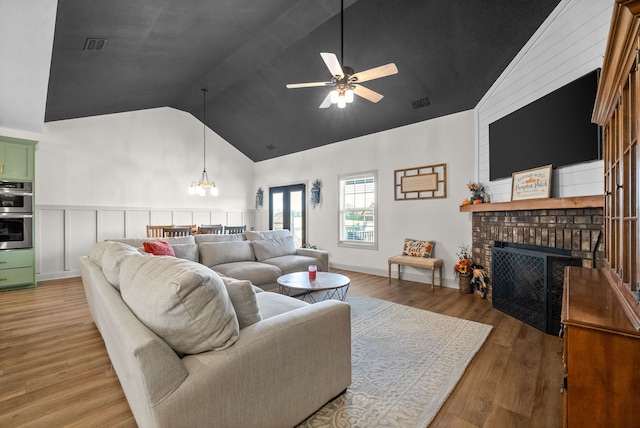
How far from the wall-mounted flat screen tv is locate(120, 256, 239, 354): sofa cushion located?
3351 millimetres

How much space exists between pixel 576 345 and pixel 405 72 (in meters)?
3.95

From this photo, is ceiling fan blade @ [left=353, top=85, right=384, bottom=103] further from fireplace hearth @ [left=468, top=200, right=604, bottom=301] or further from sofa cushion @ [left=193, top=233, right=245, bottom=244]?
sofa cushion @ [left=193, top=233, right=245, bottom=244]

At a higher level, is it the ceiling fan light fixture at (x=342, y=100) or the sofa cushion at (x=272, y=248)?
the ceiling fan light fixture at (x=342, y=100)

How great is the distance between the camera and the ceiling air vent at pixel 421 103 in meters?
4.54

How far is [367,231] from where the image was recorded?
597 cm

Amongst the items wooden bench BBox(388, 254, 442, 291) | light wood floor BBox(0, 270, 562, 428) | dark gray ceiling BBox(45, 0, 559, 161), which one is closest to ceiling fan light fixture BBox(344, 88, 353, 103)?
dark gray ceiling BBox(45, 0, 559, 161)

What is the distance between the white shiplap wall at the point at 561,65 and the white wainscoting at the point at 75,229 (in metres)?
6.80

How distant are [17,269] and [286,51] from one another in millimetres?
5339

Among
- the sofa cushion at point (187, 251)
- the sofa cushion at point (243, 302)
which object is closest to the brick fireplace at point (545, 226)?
the sofa cushion at point (243, 302)

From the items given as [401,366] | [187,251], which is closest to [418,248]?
[401,366]

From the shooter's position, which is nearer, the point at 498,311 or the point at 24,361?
the point at 24,361

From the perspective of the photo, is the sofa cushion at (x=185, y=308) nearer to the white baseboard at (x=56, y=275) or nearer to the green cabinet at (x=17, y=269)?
the green cabinet at (x=17, y=269)

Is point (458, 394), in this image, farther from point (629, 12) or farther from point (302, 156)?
point (302, 156)

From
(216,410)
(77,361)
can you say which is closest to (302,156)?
(77,361)
